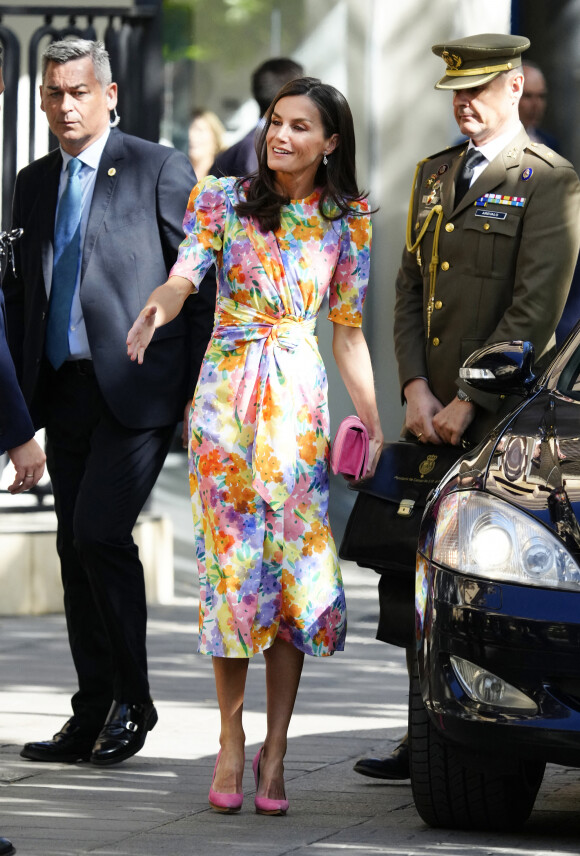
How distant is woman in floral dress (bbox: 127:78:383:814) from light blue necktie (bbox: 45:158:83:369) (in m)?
0.85

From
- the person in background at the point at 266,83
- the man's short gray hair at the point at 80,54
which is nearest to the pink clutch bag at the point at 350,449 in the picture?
the man's short gray hair at the point at 80,54

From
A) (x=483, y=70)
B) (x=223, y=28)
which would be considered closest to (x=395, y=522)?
(x=483, y=70)

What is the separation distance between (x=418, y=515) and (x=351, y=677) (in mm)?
2304

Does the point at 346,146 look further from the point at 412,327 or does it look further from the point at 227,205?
the point at 412,327

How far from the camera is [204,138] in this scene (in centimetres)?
1035

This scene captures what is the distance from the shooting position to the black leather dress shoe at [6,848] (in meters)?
4.30

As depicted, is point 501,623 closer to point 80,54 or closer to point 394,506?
point 394,506

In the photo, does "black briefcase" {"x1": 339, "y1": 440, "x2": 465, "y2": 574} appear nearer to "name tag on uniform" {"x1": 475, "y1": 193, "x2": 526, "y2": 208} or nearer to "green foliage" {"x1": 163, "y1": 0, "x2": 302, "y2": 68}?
"name tag on uniform" {"x1": 475, "y1": 193, "x2": 526, "y2": 208}

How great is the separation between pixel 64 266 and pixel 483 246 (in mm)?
1362

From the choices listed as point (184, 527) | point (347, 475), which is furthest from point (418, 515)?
point (184, 527)

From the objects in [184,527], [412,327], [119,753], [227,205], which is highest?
[227,205]

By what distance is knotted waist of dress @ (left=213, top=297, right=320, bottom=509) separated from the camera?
4.86 meters

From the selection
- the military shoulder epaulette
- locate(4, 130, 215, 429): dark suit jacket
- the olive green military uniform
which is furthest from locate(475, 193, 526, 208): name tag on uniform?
locate(4, 130, 215, 429): dark suit jacket

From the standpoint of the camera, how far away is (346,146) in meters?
5.06
